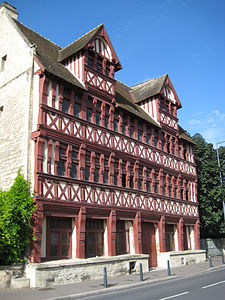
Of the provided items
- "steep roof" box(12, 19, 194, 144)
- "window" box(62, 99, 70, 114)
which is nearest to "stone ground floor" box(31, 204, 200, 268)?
"window" box(62, 99, 70, 114)

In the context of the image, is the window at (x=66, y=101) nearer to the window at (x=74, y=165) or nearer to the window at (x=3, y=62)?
the window at (x=74, y=165)

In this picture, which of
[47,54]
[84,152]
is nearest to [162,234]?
[84,152]

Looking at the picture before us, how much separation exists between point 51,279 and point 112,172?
→ 7.26 metres

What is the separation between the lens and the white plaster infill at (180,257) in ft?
71.0

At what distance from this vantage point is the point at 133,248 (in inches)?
769

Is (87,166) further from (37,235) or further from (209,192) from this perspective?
(209,192)

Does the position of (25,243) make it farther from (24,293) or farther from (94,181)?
(94,181)

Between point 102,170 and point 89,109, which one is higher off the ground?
point 89,109

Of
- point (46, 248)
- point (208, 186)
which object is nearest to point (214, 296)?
point (46, 248)

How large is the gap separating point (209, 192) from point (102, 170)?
15224mm

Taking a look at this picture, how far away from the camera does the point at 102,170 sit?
60.0 feet

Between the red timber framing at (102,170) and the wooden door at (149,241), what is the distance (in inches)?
2.6

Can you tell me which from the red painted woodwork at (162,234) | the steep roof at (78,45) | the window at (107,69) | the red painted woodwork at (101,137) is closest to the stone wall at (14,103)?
the red painted woodwork at (101,137)

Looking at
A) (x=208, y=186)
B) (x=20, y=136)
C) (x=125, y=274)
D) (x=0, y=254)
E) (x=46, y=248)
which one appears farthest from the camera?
(x=208, y=186)
